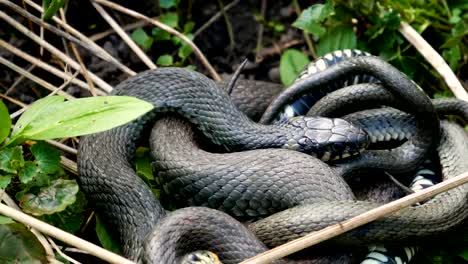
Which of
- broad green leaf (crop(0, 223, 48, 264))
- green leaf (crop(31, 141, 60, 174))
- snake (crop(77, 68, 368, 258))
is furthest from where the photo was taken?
snake (crop(77, 68, 368, 258))

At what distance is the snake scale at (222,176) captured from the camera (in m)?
4.30

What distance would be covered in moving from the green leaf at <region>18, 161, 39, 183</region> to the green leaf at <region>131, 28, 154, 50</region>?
1.90 metres

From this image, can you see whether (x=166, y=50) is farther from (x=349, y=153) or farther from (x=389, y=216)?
(x=389, y=216)

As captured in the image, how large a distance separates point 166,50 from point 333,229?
295 cm

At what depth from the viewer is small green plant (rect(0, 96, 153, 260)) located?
3955mm

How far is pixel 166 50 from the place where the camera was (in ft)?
20.3

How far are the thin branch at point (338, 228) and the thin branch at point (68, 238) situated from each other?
686mm

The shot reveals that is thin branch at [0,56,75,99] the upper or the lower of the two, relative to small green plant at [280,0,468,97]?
lower

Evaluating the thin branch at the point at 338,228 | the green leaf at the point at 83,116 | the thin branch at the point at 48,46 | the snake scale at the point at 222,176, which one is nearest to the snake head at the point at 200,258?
the snake scale at the point at 222,176

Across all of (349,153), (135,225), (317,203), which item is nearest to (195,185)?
(135,225)

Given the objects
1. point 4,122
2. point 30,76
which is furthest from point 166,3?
point 4,122

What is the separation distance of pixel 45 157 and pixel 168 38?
191cm

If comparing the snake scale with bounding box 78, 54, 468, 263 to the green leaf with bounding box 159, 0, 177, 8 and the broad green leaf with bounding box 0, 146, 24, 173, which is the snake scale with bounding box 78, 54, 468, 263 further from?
the green leaf with bounding box 159, 0, 177, 8

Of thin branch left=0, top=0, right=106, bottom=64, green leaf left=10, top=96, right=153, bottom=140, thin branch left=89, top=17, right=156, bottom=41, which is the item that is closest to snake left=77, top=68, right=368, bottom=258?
thin branch left=0, top=0, right=106, bottom=64
